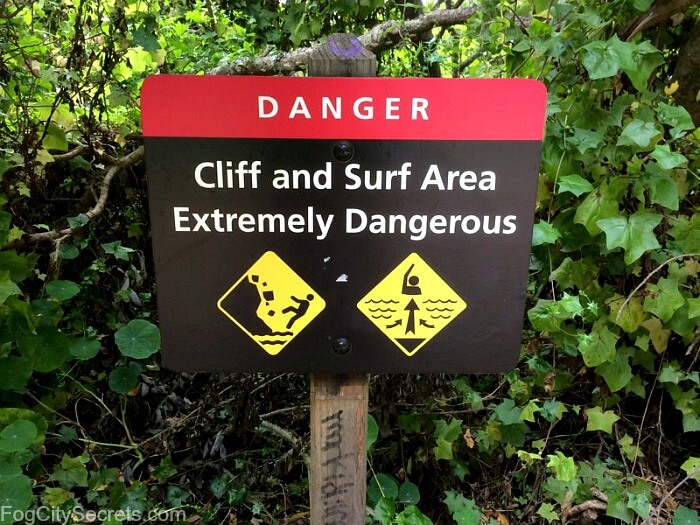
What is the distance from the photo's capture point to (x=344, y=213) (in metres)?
1.05

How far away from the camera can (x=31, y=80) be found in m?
2.21

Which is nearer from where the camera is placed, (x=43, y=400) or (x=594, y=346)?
(x=594, y=346)

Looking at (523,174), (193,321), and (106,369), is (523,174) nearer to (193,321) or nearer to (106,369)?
(193,321)

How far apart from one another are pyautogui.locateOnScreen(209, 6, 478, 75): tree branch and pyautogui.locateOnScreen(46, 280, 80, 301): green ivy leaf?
117cm

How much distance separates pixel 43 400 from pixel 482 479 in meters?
1.94

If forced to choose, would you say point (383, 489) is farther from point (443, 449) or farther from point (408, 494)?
point (443, 449)

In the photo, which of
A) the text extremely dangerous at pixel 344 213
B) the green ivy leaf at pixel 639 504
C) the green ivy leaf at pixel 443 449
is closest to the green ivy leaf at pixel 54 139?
the text extremely dangerous at pixel 344 213

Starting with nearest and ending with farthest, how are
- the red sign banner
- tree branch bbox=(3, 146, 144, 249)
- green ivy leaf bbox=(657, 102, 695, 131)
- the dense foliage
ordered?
1. the red sign banner
2. green ivy leaf bbox=(657, 102, 695, 131)
3. the dense foliage
4. tree branch bbox=(3, 146, 144, 249)

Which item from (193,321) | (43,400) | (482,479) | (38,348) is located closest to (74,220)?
(38,348)

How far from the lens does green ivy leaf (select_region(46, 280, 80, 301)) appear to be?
6.68 ft

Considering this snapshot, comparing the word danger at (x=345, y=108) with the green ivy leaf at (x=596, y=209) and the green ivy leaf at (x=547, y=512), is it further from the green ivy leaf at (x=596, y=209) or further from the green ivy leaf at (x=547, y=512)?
the green ivy leaf at (x=547, y=512)

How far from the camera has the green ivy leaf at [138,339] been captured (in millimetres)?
2135

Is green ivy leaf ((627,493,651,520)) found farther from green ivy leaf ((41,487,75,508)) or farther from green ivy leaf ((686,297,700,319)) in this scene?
green ivy leaf ((41,487,75,508))

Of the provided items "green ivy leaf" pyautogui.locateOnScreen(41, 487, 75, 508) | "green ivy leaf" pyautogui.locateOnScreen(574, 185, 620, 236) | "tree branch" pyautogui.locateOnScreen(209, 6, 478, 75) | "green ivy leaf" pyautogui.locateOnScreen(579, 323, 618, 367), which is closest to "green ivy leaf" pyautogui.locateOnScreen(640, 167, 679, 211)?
"green ivy leaf" pyautogui.locateOnScreen(574, 185, 620, 236)
